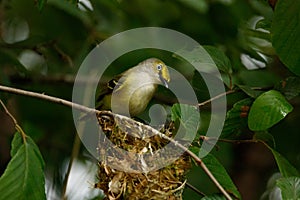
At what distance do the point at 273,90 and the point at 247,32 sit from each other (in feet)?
2.78

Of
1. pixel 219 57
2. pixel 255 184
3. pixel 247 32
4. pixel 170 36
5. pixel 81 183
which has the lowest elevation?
pixel 255 184

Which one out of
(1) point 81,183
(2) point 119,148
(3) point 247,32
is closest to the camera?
(2) point 119,148

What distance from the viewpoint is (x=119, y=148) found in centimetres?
221

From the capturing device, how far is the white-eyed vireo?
2.67m

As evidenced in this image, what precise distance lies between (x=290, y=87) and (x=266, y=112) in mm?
248

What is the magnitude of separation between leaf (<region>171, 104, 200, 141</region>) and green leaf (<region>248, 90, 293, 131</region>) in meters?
0.17

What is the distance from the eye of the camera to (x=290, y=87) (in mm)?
2367

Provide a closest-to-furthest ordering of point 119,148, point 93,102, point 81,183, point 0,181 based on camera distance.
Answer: point 0,181, point 119,148, point 93,102, point 81,183

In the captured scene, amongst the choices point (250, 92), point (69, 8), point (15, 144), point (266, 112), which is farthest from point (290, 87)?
point (69, 8)

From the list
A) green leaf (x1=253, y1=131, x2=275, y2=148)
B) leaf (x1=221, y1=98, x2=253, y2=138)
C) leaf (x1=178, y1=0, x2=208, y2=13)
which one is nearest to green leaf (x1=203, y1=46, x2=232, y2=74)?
leaf (x1=221, y1=98, x2=253, y2=138)

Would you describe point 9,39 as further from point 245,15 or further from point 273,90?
point 273,90

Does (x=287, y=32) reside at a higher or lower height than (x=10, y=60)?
higher

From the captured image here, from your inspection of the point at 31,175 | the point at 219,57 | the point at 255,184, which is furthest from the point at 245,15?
the point at 31,175

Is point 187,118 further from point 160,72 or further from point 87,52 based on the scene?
point 87,52
